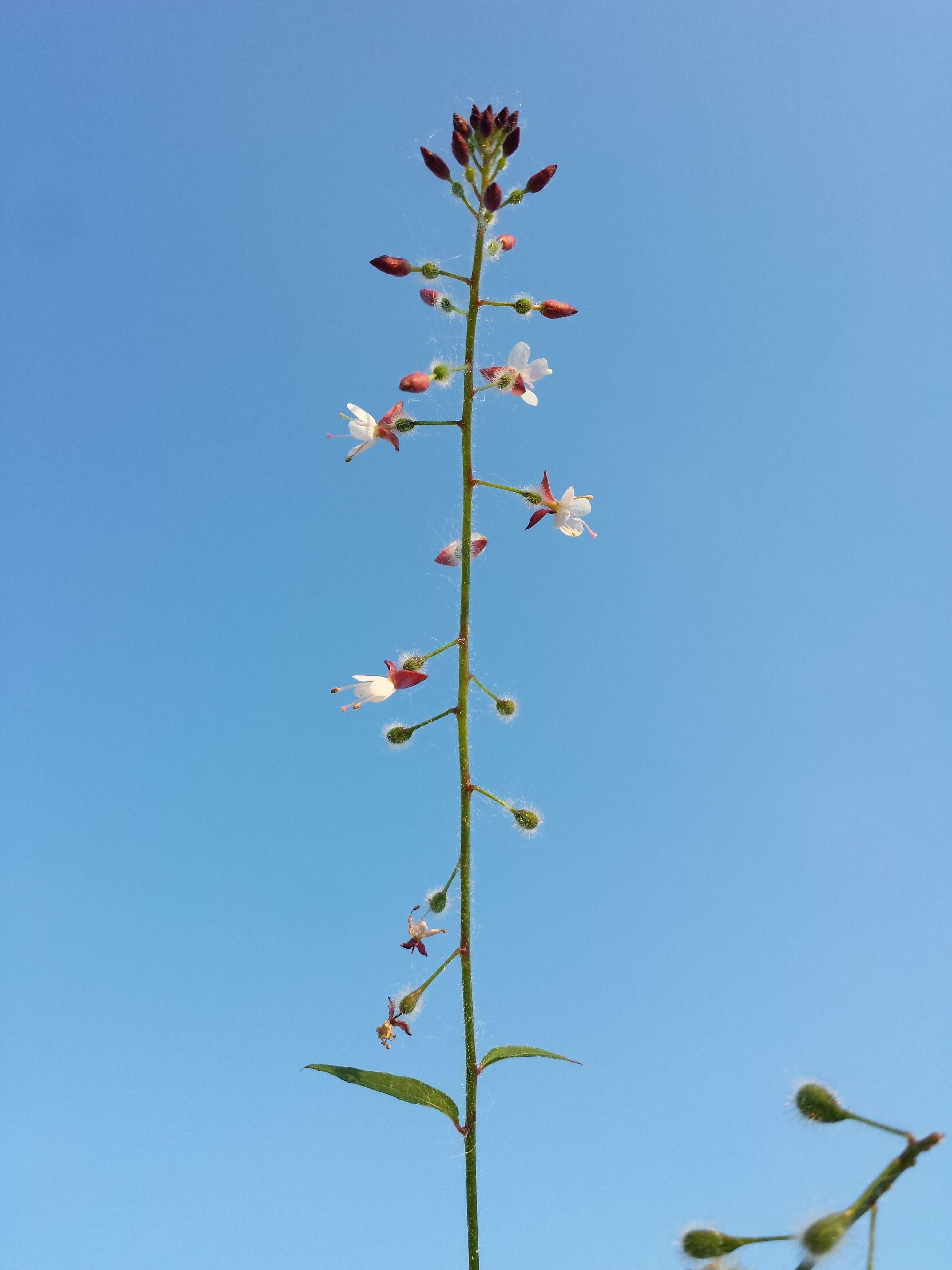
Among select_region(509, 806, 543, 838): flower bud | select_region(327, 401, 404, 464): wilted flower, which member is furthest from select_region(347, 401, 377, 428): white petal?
select_region(509, 806, 543, 838): flower bud

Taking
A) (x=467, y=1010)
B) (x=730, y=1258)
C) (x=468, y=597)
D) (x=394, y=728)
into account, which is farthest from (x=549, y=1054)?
(x=468, y=597)

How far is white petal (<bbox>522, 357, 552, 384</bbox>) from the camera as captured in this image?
8.16 ft

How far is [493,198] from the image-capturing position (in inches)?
91.1

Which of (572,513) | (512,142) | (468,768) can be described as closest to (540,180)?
(512,142)

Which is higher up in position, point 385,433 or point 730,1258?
point 385,433

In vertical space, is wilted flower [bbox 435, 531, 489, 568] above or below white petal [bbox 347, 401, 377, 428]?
below

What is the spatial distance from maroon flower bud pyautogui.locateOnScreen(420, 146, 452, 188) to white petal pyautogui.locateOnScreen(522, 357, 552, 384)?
1.78 feet

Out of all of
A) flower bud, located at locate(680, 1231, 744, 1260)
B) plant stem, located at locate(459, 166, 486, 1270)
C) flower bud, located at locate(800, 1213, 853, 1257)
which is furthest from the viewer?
plant stem, located at locate(459, 166, 486, 1270)

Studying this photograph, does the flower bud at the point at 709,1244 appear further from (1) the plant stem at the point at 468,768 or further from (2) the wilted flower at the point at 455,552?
(2) the wilted flower at the point at 455,552

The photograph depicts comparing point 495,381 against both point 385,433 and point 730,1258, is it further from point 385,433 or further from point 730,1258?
point 730,1258

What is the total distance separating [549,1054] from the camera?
189 cm

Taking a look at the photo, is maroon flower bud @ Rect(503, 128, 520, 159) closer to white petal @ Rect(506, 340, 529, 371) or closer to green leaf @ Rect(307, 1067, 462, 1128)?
white petal @ Rect(506, 340, 529, 371)

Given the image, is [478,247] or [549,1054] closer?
[549,1054]

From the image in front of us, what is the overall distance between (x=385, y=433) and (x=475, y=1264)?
79.8 inches
